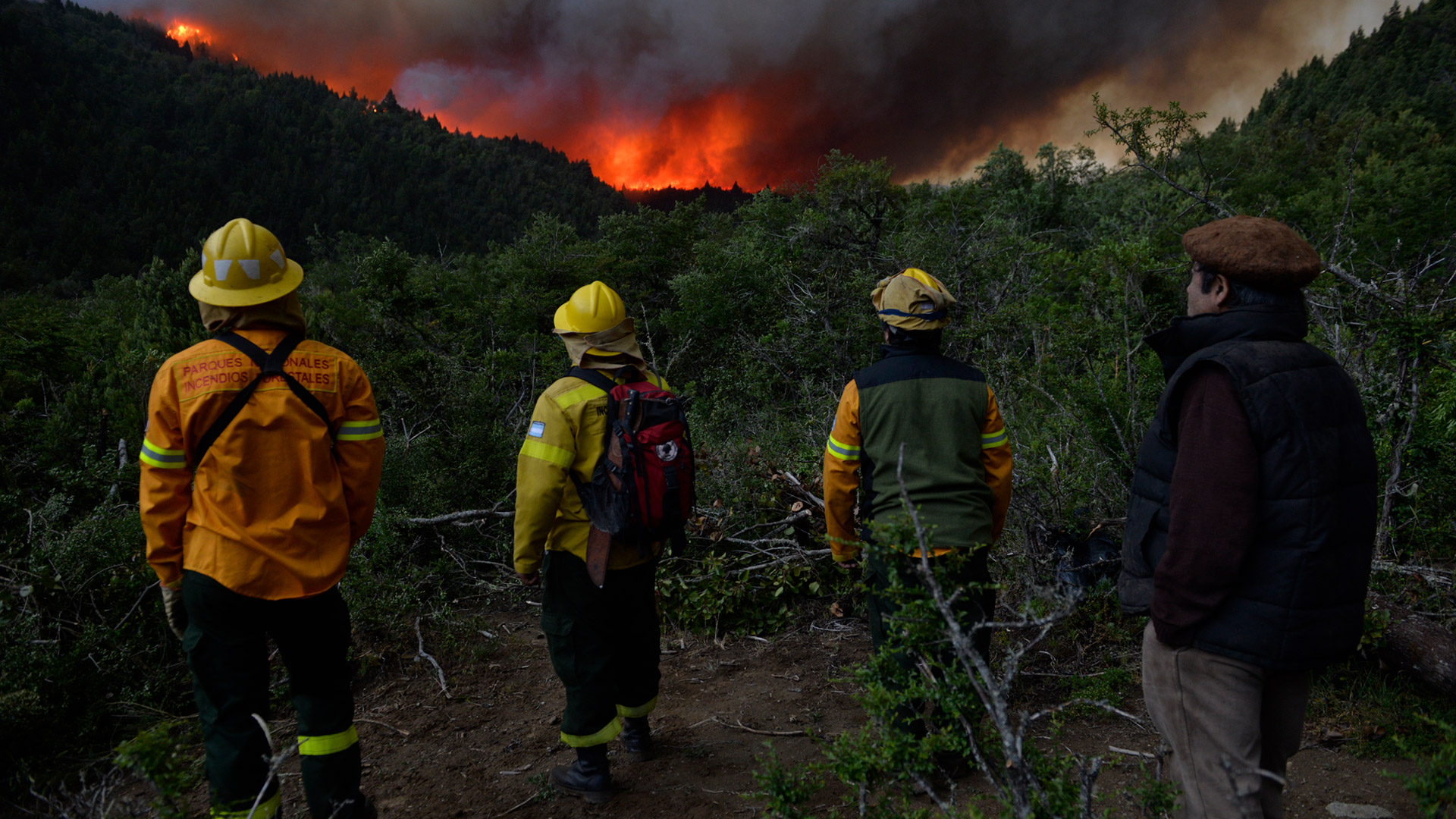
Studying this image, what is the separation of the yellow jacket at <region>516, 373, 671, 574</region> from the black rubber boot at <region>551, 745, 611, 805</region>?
0.79 meters

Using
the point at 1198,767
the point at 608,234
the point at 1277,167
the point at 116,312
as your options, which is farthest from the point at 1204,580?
the point at 1277,167

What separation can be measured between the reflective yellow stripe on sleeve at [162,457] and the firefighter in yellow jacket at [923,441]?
7.44ft

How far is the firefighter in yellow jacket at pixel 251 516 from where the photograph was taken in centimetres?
225

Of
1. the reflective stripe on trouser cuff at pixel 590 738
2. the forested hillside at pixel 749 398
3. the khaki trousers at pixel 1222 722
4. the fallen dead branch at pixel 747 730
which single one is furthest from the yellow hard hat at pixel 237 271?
the khaki trousers at pixel 1222 722

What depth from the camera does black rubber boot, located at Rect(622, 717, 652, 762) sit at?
322cm

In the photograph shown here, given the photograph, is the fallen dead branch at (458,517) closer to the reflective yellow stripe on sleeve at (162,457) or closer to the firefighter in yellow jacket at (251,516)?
the firefighter in yellow jacket at (251,516)

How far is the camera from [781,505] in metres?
5.20

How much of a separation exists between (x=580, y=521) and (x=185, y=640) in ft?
4.47

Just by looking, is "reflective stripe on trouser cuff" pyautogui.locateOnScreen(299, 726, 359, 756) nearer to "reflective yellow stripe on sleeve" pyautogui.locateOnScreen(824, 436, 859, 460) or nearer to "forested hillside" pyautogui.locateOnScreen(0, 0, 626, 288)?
"reflective yellow stripe on sleeve" pyautogui.locateOnScreen(824, 436, 859, 460)

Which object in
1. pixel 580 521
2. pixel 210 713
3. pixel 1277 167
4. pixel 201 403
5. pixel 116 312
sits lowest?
pixel 210 713

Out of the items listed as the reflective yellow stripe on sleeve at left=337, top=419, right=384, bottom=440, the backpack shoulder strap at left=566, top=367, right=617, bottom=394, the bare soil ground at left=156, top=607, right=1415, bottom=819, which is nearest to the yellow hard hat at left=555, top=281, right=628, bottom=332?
the backpack shoulder strap at left=566, top=367, right=617, bottom=394

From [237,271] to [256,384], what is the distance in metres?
0.40

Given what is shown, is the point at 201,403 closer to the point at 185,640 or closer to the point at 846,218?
the point at 185,640

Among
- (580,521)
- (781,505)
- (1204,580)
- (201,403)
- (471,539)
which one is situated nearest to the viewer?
(1204,580)
